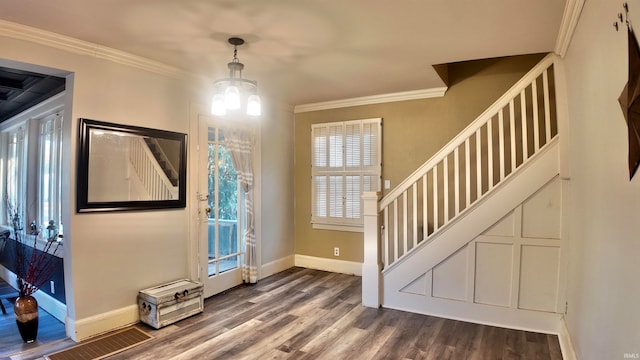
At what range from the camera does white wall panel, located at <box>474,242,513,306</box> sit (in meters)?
3.10

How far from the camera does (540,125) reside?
3.78m

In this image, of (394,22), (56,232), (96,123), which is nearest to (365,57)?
(394,22)

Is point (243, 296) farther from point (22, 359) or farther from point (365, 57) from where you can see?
point (365, 57)

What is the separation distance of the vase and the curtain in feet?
6.80

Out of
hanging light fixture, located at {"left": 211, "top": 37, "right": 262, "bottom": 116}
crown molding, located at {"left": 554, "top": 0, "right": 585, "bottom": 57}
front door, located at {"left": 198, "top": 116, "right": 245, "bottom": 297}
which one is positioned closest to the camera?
crown molding, located at {"left": 554, "top": 0, "right": 585, "bottom": 57}

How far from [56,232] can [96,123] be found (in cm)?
142

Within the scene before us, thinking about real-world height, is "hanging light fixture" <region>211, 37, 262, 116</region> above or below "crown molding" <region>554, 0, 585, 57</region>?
below

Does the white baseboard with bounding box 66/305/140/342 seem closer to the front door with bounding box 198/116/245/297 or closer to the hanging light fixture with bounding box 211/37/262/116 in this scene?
the front door with bounding box 198/116/245/297

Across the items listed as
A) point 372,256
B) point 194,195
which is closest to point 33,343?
point 194,195

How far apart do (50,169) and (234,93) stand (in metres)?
2.71

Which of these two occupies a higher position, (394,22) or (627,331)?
(394,22)

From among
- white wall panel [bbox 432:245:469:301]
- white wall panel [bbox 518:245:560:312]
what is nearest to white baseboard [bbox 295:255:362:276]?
white wall panel [bbox 432:245:469:301]

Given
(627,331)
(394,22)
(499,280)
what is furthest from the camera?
(499,280)

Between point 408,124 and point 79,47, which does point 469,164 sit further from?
point 79,47
